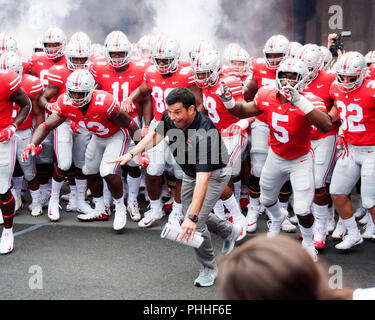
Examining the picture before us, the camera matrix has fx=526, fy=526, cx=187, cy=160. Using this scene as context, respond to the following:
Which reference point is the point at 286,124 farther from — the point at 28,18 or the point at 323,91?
the point at 28,18

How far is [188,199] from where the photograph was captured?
12.2 feet

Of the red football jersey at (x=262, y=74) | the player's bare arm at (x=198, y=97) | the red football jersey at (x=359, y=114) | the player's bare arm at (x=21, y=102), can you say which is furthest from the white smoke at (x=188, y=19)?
the red football jersey at (x=359, y=114)

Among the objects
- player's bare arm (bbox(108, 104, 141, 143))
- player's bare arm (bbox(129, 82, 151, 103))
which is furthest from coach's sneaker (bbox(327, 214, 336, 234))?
player's bare arm (bbox(129, 82, 151, 103))

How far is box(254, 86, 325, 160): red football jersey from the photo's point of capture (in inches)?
154

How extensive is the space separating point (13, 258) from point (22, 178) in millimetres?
1616

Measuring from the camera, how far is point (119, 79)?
211 inches

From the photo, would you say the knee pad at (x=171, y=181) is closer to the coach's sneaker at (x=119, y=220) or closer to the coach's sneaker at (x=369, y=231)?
the coach's sneaker at (x=119, y=220)

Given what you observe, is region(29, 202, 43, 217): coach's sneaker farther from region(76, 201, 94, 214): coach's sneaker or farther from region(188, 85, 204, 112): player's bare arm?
region(188, 85, 204, 112): player's bare arm

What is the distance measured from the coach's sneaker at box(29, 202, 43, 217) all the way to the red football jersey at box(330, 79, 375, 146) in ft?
10.3

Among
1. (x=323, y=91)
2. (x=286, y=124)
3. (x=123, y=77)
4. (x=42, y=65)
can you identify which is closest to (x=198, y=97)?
(x=123, y=77)

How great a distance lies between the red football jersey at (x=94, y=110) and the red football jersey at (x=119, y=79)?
659 millimetres

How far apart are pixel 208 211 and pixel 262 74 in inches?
85.6

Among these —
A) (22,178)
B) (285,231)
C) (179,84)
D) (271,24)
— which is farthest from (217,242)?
(271,24)

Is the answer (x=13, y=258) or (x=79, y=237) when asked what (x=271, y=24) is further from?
(x=13, y=258)
